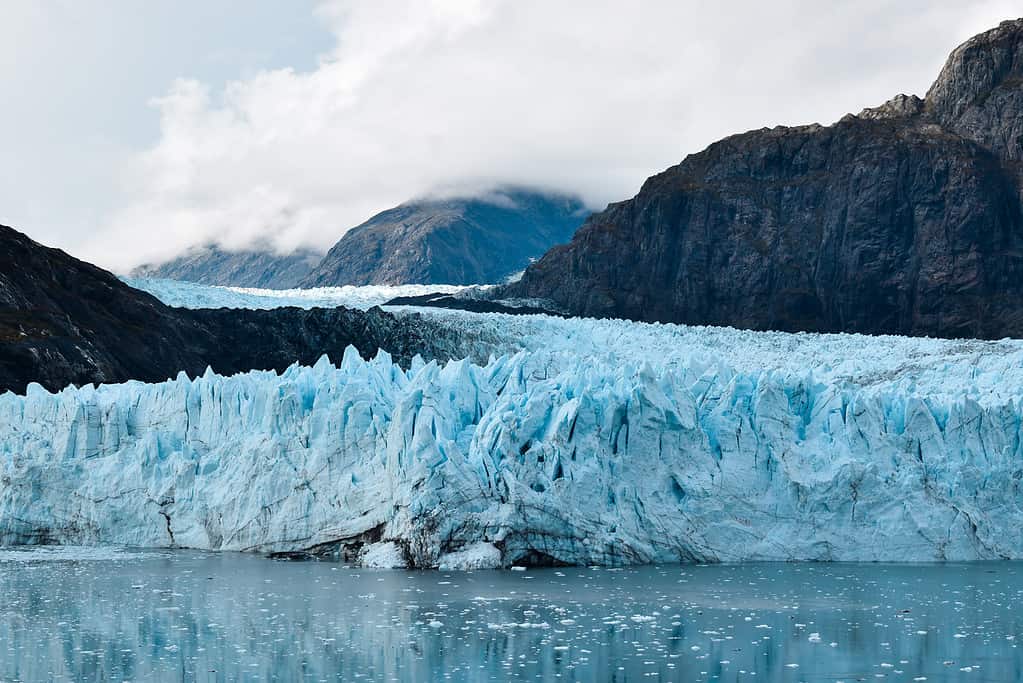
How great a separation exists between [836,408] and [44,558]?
13051 mm

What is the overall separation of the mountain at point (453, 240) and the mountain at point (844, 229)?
36298 mm

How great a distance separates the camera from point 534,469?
18172 mm

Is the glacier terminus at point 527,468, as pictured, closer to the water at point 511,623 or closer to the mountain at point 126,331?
the water at point 511,623

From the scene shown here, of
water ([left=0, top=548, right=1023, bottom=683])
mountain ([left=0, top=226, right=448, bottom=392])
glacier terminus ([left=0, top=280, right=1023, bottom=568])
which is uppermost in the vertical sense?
mountain ([left=0, top=226, right=448, bottom=392])

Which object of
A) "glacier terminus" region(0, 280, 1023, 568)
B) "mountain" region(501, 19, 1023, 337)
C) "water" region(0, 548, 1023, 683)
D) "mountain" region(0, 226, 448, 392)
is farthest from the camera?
"mountain" region(501, 19, 1023, 337)

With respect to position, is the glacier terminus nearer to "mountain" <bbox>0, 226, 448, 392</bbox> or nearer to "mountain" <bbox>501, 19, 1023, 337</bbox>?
"mountain" <bbox>0, 226, 448, 392</bbox>

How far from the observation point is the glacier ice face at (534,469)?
59.3 ft

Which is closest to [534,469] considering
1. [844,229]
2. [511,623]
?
[511,623]

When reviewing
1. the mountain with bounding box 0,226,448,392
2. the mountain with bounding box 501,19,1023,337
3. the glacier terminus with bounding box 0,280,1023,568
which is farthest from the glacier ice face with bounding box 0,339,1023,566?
the mountain with bounding box 501,19,1023,337

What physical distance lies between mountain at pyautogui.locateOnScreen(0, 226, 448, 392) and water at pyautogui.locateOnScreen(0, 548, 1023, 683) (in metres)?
17.4

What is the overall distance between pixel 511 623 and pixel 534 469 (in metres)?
4.56

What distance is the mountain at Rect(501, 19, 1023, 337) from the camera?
242 ft

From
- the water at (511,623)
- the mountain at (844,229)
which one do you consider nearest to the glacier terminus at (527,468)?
the water at (511,623)

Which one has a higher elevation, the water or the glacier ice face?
the glacier ice face
